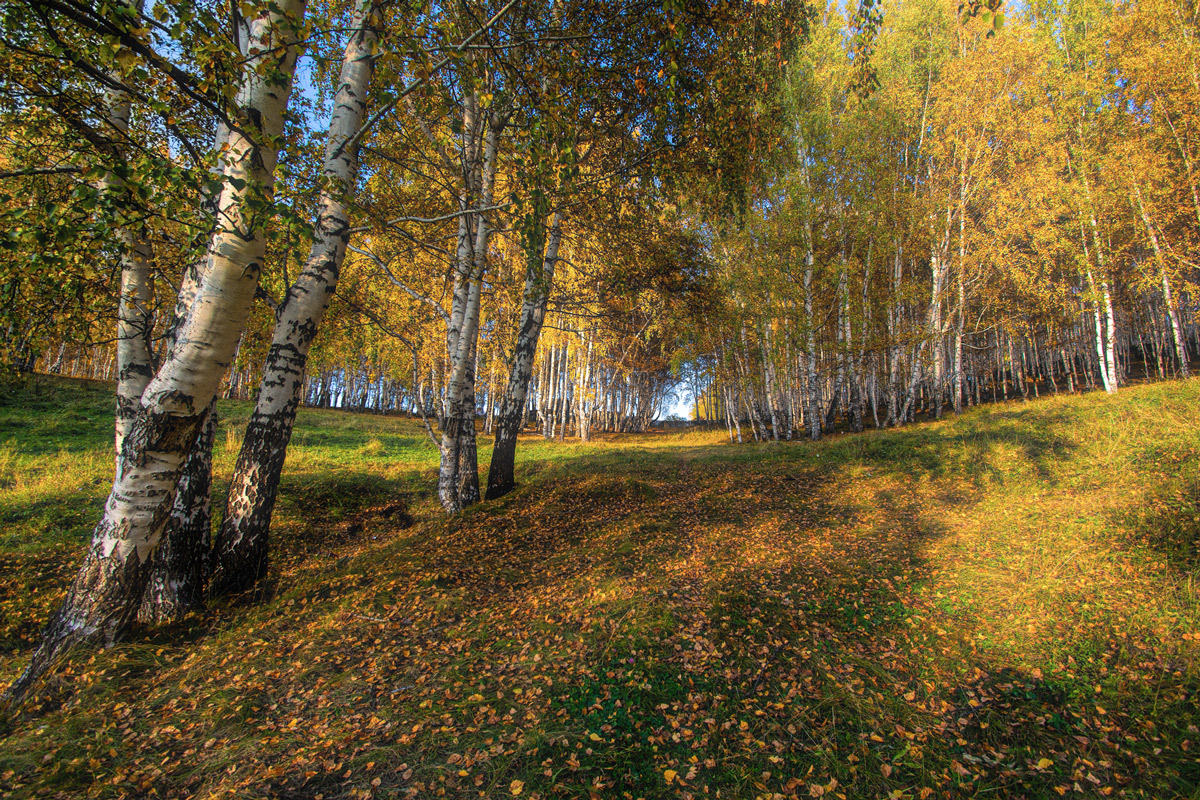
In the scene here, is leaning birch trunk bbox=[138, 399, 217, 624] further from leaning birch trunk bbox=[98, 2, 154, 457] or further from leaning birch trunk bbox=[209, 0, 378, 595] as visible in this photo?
leaning birch trunk bbox=[98, 2, 154, 457]

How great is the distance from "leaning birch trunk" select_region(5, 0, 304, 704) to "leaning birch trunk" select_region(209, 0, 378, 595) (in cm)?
148

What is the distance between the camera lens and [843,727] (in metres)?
3.47

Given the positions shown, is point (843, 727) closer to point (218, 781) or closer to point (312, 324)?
point (218, 781)

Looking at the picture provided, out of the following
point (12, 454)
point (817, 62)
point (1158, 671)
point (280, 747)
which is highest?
point (817, 62)

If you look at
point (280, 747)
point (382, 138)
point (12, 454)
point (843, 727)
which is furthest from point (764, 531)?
point (12, 454)

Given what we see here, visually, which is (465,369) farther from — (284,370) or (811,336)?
(811,336)

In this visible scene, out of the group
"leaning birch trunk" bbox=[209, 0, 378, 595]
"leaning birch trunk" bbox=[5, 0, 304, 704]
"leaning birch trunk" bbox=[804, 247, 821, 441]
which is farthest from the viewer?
"leaning birch trunk" bbox=[804, 247, 821, 441]

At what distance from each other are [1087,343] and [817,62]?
25.5m

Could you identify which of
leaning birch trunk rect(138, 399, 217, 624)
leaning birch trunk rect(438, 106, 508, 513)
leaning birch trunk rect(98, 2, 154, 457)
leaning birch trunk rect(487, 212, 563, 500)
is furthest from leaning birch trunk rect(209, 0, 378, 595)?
leaning birch trunk rect(487, 212, 563, 500)

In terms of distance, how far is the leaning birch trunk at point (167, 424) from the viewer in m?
3.83

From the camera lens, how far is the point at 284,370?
568cm

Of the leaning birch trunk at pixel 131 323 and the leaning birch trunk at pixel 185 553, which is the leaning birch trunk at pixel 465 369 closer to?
the leaning birch trunk at pixel 185 553

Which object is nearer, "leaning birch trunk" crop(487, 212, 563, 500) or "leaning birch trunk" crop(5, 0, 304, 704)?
"leaning birch trunk" crop(5, 0, 304, 704)

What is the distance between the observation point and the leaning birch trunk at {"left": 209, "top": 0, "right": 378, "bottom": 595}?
5.56m
